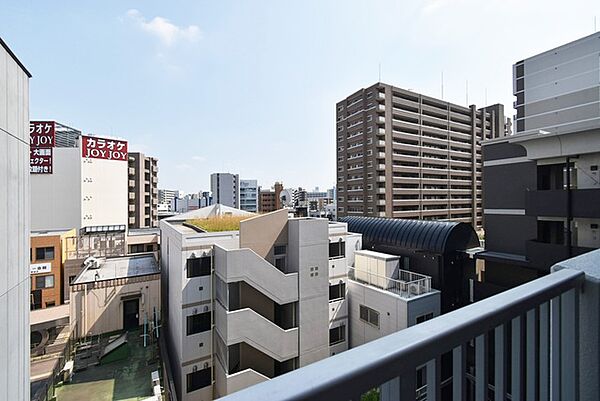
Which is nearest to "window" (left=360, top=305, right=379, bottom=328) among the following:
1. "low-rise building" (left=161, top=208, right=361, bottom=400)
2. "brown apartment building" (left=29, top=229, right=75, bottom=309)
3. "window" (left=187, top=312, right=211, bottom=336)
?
"low-rise building" (left=161, top=208, right=361, bottom=400)

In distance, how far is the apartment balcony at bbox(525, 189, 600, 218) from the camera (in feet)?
23.6

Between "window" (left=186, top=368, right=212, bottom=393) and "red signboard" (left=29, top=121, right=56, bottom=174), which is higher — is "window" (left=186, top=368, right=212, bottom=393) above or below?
below

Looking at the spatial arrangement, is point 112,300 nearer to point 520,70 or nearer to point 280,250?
point 280,250

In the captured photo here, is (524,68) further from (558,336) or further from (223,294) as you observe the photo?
(558,336)

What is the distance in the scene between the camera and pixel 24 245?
3.94 m

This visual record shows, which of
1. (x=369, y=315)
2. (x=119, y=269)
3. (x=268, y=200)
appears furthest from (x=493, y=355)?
(x=268, y=200)

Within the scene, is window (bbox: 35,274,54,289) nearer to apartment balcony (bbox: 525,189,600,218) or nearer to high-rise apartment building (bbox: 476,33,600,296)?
high-rise apartment building (bbox: 476,33,600,296)

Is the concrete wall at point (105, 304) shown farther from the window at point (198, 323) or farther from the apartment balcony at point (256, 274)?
the apartment balcony at point (256, 274)

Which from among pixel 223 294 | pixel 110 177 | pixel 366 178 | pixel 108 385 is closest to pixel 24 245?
pixel 223 294

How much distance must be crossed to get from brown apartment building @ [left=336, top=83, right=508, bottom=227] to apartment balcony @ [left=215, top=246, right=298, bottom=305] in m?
18.9

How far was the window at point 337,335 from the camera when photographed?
10.4m

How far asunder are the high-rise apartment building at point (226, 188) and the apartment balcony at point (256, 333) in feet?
174

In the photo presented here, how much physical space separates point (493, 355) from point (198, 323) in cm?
919

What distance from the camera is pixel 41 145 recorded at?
20.6 meters
